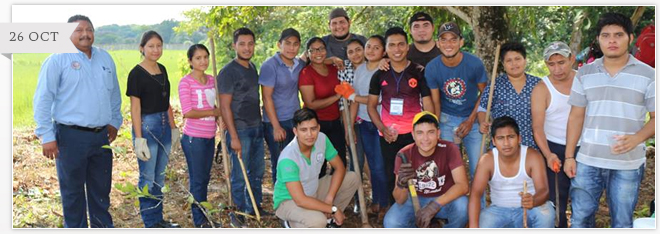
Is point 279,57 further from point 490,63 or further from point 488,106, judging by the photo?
point 490,63

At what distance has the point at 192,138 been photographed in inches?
184

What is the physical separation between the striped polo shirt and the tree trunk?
109 inches

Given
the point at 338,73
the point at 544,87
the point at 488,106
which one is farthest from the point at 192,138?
the point at 544,87

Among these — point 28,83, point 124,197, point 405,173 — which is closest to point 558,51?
point 405,173

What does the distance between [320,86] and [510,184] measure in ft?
5.46

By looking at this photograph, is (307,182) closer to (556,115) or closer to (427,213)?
(427,213)

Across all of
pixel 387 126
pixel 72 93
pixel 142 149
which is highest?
pixel 72 93

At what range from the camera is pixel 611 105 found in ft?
12.3

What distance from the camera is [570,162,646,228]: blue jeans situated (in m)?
3.82

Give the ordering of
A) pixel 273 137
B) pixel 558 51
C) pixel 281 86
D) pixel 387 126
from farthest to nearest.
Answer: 1. pixel 273 137
2. pixel 281 86
3. pixel 387 126
4. pixel 558 51

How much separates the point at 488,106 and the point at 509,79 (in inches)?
9.1

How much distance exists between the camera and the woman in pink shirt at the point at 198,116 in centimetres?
466

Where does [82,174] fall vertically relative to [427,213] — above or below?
above

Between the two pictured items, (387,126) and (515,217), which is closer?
(515,217)
